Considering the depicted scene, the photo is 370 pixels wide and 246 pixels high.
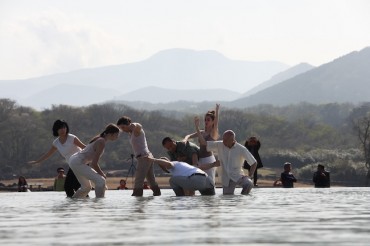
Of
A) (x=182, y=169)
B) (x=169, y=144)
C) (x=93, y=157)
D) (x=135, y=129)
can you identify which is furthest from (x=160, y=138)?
(x=93, y=157)

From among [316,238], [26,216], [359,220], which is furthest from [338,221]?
[26,216]

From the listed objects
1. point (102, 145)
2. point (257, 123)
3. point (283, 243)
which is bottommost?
point (283, 243)

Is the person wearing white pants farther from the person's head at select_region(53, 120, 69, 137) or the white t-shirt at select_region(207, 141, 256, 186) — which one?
the white t-shirt at select_region(207, 141, 256, 186)

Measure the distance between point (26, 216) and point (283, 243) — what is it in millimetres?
4545

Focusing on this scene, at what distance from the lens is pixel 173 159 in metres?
15.8

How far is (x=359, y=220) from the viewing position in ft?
28.7

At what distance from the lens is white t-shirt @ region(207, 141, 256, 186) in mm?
15305

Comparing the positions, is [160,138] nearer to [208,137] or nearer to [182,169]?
[208,137]

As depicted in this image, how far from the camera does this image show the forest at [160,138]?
7744cm

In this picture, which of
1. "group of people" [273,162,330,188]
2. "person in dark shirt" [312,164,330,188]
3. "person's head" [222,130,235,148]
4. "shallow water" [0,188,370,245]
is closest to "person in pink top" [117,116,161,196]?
"person's head" [222,130,235,148]

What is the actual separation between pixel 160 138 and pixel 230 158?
82.9 metres

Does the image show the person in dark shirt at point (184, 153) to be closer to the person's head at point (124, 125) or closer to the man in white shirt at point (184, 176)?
the man in white shirt at point (184, 176)

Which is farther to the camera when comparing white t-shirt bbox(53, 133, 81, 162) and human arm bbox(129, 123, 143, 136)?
human arm bbox(129, 123, 143, 136)

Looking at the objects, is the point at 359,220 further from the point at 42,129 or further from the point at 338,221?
the point at 42,129
